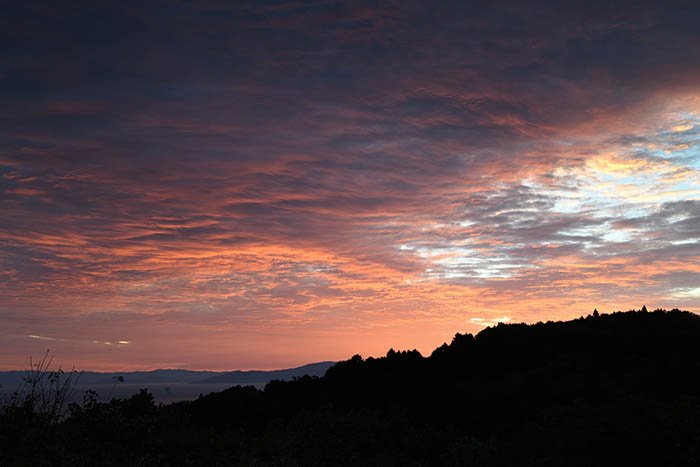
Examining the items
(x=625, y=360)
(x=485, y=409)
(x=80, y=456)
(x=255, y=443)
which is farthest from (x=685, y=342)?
(x=80, y=456)

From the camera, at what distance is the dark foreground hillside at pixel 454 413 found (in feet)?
52.5

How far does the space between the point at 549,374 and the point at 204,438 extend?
15278 mm

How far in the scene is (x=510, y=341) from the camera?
1390 inches

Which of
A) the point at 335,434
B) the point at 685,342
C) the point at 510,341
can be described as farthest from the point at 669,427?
the point at 510,341

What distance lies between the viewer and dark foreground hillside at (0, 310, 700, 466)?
16.0m

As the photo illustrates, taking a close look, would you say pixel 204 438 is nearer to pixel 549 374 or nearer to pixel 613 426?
pixel 613 426

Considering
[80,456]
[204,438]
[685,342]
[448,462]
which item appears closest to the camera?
[80,456]

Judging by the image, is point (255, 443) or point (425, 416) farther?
point (425, 416)

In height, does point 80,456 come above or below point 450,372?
below

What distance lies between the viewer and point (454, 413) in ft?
92.1

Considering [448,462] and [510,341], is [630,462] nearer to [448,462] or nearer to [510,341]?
[448,462]

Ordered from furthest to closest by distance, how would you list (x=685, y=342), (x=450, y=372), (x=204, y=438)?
(x=450, y=372) → (x=685, y=342) → (x=204, y=438)

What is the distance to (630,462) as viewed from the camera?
1586 cm

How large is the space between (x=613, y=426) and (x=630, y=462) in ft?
4.13
